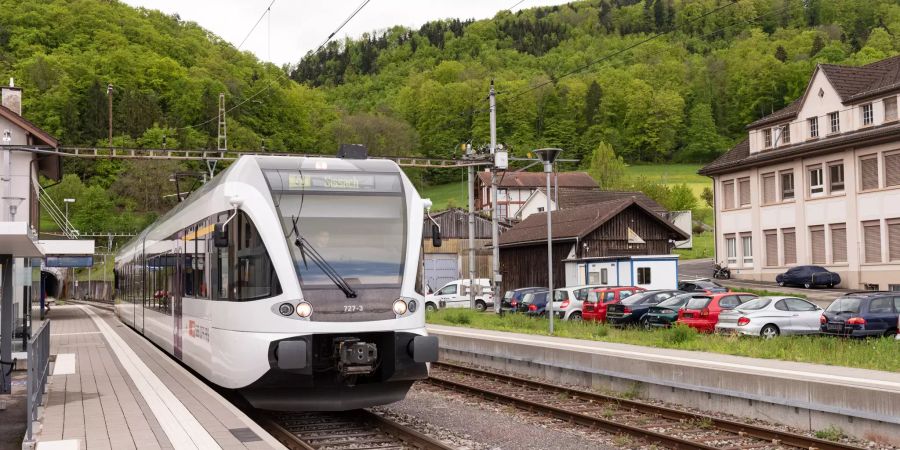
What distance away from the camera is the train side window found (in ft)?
35.8

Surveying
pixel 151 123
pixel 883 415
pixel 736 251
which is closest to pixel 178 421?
pixel 883 415

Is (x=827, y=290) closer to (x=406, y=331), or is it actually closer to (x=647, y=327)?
(x=647, y=327)

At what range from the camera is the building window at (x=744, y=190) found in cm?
5512

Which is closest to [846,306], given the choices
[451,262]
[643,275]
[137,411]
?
[137,411]

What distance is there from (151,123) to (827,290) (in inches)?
2883

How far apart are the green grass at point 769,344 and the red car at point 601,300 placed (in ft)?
13.7

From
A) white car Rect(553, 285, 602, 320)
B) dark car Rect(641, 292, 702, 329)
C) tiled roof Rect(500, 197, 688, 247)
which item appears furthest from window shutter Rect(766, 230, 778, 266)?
dark car Rect(641, 292, 702, 329)

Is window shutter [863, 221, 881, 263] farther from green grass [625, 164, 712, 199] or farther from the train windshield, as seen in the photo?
green grass [625, 164, 712, 199]

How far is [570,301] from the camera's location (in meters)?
32.9

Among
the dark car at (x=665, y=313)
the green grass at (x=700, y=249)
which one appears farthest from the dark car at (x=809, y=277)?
the green grass at (x=700, y=249)

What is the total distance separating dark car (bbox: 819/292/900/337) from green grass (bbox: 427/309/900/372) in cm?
185

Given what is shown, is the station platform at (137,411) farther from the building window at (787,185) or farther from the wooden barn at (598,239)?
the building window at (787,185)

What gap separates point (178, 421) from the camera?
33.1 ft

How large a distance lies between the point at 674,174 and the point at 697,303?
320 feet
